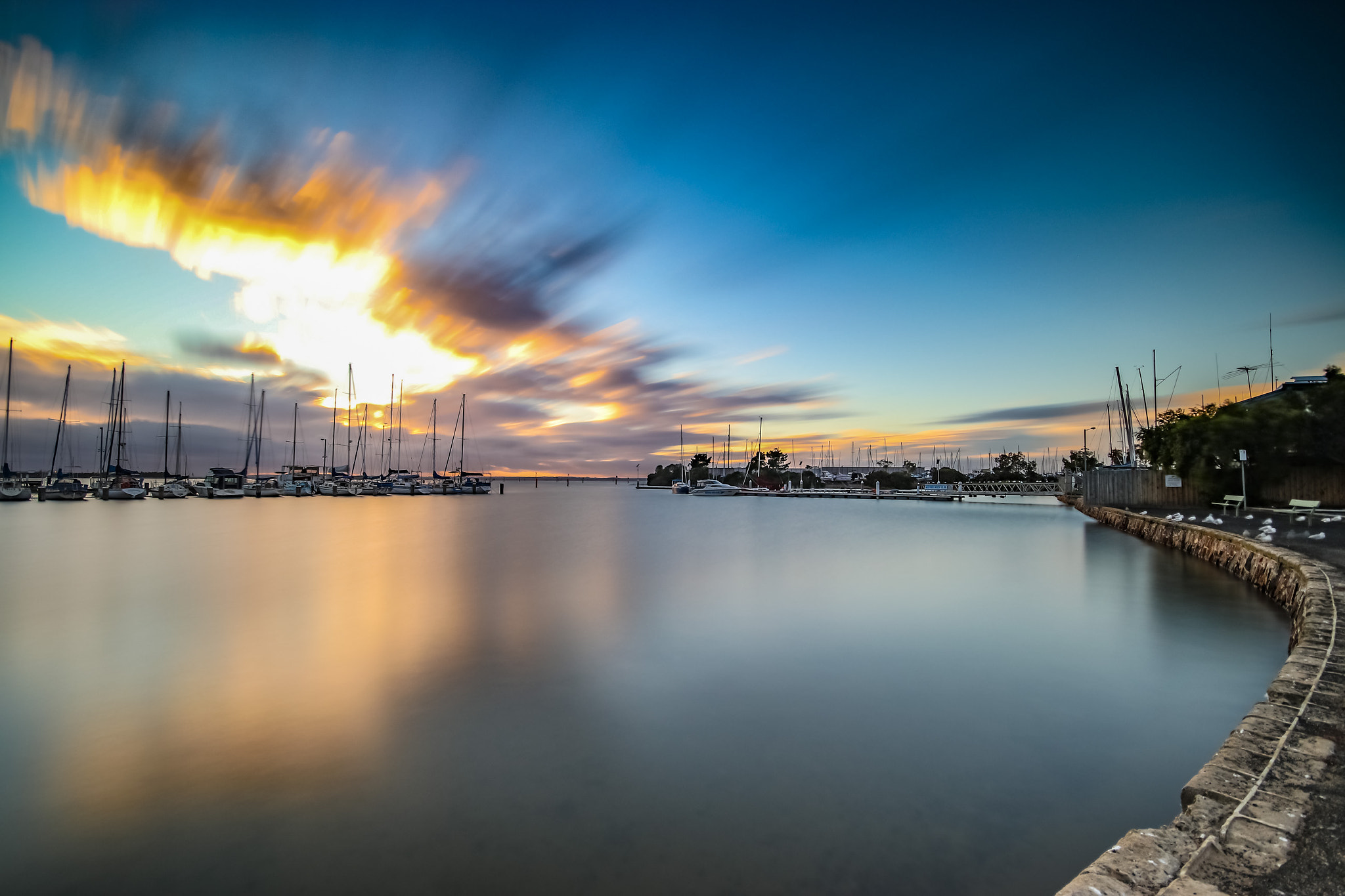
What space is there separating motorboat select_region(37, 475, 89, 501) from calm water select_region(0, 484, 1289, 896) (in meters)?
48.6

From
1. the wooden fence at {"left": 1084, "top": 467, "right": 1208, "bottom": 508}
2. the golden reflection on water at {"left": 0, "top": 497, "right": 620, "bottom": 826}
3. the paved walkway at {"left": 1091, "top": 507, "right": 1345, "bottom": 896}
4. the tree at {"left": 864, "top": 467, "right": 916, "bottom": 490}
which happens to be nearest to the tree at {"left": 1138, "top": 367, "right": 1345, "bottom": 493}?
the wooden fence at {"left": 1084, "top": 467, "right": 1208, "bottom": 508}

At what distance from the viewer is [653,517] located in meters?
47.2

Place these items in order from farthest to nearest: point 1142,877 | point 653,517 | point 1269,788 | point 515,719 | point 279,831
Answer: point 653,517 → point 515,719 → point 279,831 → point 1269,788 → point 1142,877

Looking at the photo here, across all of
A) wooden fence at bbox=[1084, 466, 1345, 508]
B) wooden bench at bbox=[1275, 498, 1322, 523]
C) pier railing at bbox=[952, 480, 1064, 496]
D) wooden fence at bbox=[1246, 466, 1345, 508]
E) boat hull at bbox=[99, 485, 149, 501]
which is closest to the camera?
wooden bench at bbox=[1275, 498, 1322, 523]

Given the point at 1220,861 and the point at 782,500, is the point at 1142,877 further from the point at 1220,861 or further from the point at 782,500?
the point at 782,500

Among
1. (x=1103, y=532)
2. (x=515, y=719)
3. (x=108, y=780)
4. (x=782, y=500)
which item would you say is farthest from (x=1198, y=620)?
(x=782, y=500)

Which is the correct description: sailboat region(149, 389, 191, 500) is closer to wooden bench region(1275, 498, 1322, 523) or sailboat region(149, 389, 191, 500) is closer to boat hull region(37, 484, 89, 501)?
boat hull region(37, 484, 89, 501)

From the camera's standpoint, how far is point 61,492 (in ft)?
164

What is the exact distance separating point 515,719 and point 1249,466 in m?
28.5

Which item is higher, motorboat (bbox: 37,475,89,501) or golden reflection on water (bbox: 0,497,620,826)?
motorboat (bbox: 37,475,89,501)

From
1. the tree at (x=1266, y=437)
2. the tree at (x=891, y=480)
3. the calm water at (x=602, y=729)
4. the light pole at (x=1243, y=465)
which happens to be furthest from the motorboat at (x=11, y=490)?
the tree at (x=891, y=480)

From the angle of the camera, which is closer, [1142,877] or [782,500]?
[1142,877]

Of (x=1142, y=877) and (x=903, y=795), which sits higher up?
(x=1142, y=877)

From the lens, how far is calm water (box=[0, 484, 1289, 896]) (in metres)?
3.90
